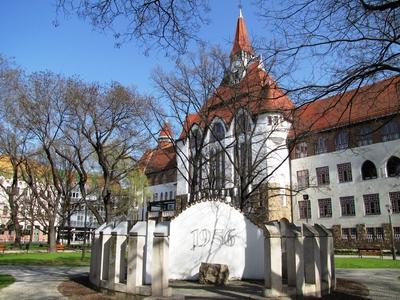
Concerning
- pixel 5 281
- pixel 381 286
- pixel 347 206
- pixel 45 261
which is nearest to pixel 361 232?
pixel 347 206

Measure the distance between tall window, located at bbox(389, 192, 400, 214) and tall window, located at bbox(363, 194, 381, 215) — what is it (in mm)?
1329

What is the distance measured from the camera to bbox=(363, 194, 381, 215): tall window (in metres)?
41.7

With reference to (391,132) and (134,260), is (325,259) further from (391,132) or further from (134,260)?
(391,132)

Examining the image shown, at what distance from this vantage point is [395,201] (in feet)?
133

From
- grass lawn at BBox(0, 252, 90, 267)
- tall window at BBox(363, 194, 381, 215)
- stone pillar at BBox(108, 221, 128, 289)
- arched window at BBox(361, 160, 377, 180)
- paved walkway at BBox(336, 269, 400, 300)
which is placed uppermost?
arched window at BBox(361, 160, 377, 180)

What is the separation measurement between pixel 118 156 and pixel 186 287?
19.7 m

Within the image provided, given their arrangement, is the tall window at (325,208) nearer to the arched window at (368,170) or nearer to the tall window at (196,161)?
the arched window at (368,170)

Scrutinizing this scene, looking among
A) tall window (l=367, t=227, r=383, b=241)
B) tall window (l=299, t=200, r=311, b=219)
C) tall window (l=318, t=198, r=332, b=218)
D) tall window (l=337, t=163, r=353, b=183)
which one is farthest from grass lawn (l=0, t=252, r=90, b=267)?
tall window (l=337, t=163, r=353, b=183)

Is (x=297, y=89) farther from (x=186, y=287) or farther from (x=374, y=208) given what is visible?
(x=374, y=208)

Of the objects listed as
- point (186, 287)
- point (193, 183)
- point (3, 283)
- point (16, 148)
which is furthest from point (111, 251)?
point (16, 148)

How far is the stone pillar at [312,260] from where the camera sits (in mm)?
11367

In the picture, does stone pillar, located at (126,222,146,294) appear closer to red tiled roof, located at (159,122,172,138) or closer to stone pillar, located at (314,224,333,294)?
stone pillar, located at (314,224,333,294)

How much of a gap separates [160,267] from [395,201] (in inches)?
1409

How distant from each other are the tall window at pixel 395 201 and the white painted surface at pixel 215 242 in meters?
29.9
